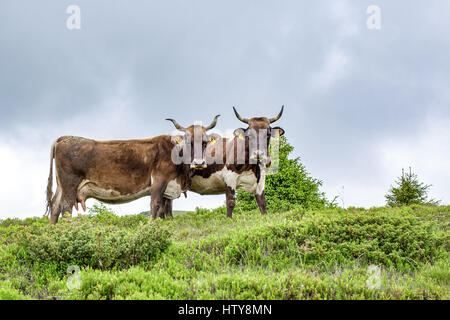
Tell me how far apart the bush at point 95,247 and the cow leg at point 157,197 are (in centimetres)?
484

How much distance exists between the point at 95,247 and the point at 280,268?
11.8ft

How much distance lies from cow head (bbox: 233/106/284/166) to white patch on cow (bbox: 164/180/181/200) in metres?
2.75

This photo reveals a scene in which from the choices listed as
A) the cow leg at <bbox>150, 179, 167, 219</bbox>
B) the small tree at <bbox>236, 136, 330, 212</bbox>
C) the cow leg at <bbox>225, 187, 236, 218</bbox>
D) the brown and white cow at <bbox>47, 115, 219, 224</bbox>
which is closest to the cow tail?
the brown and white cow at <bbox>47, 115, 219, 224</bbox>

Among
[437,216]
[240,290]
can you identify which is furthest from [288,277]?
[437,216]

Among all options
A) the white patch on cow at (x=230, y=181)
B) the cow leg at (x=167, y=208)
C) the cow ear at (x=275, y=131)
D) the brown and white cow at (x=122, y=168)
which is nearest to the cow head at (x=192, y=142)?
the brown and white cow at (x=122, y=168)

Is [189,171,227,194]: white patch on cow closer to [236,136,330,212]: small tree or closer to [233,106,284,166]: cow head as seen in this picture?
[233,106,284,166]: cow head

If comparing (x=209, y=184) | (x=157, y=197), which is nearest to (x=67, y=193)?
(x=157, y=197)

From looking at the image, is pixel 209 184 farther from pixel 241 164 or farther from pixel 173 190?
pixel 173 190

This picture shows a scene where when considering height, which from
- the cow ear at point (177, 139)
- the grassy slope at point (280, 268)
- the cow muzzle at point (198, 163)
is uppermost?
the cow ear at point (177, 139)

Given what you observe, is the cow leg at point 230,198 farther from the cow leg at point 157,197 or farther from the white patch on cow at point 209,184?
the cow leg at point 157,197

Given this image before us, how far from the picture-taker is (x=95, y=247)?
8133 mm

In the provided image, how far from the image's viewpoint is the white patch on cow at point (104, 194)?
13.8m
